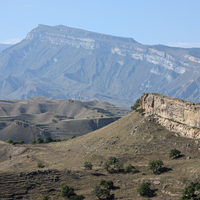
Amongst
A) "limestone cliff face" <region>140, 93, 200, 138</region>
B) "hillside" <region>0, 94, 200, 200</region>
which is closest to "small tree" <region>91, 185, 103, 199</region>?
"hillside" <region>0, 94, 200, 200</region>

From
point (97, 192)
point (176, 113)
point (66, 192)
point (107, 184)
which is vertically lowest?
point (66, 192)

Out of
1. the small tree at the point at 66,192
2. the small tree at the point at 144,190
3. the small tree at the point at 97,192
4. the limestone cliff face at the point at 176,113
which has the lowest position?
the small tree at the point at 66,192

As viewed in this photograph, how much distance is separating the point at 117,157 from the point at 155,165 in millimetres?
15887

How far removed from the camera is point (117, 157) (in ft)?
287

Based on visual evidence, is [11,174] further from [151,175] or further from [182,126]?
[182,126]

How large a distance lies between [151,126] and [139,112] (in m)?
12.5

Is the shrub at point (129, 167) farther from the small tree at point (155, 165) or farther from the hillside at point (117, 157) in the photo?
the small tree at point (155, 165)

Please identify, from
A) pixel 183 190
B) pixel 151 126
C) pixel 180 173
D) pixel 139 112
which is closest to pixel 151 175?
pixel 180 173

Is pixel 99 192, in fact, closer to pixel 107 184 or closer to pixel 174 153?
pixel 107 184

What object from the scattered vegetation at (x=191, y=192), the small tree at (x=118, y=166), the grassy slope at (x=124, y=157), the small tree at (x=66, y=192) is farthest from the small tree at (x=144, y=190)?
the small tree at (x=118, y=166)

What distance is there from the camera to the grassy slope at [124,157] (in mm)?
67812

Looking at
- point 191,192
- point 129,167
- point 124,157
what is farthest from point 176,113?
point 191,192

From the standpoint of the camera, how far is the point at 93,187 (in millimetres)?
69812

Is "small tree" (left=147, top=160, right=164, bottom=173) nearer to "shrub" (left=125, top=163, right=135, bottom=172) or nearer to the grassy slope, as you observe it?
the grassy slope
